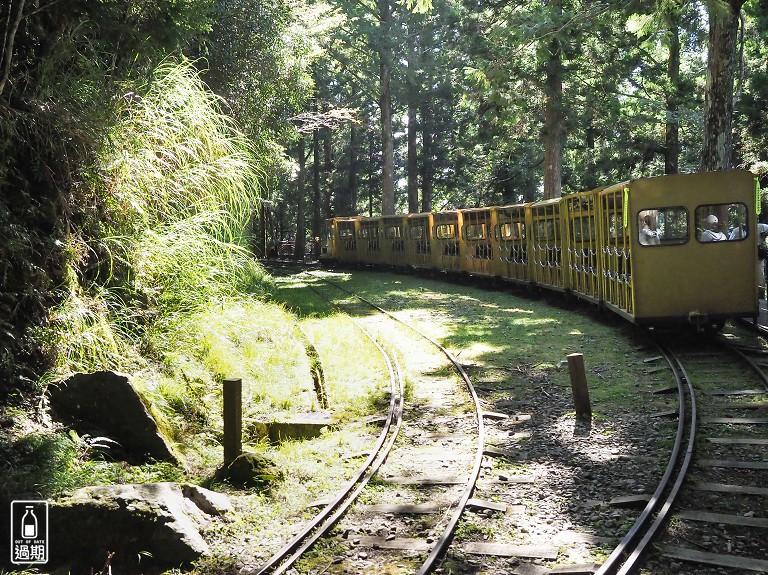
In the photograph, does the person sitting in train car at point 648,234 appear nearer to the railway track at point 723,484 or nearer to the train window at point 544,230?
the railway track at point 723,484

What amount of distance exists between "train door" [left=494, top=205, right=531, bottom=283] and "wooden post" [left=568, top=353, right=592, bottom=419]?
1265cm

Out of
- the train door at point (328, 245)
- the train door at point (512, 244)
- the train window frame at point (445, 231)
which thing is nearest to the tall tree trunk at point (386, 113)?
the train door at point (328, 245)

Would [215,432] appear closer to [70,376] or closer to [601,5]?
[70,376]

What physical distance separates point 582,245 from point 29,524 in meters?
13.3

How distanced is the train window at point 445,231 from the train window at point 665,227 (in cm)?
1540

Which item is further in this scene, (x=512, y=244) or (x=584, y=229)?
(x=512, y=244)

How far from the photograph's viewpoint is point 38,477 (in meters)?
6.15

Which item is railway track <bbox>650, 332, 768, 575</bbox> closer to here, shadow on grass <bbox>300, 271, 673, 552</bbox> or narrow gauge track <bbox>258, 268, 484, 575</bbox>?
shadow on grass <bbox>300, 271, 673, 552</bbox>

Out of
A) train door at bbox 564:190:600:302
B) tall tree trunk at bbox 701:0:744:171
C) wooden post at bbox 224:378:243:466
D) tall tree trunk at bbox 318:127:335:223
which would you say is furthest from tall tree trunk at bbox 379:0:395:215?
wooden post at bbox 224:378:243:466

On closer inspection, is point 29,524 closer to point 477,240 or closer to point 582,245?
point 582,245

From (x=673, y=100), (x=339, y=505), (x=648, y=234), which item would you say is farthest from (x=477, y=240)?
(x=339, y=505)

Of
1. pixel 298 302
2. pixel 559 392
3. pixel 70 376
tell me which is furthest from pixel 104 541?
pixel 298 302

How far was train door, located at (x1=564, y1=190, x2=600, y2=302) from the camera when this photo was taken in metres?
16.1

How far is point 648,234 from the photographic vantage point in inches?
506
